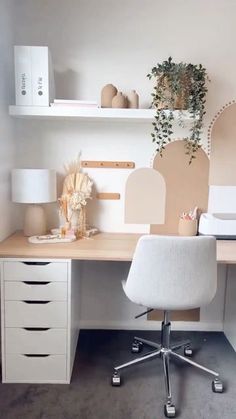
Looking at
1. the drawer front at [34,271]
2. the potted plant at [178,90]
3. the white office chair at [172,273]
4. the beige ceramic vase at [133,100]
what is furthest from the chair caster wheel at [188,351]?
the beige ceramic vase at [133,100]

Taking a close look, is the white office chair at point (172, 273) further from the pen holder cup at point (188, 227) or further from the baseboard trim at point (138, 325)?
the baseboard trim at point (138, 325)

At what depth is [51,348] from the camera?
1917 millimetres

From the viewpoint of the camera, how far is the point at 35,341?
75.1 inches

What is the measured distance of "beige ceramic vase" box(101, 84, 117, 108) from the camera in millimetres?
2166

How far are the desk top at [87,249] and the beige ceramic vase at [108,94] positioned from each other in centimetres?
87

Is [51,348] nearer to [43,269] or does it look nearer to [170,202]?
[43,269]

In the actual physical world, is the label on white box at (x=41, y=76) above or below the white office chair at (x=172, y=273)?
above

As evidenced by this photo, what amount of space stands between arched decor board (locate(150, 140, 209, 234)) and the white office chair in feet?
2.44

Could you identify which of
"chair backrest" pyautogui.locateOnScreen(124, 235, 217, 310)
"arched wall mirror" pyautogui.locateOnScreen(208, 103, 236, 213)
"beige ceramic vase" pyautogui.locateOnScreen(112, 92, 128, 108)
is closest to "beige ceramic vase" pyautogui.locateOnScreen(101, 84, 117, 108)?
"beige ceramic vase" pyautogui.locateOnScreen(112, 92, 128, 108)

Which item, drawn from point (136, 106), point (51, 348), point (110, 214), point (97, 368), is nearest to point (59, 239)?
point (110, 214)

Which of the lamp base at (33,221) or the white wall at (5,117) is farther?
the lamp base at (33,221)

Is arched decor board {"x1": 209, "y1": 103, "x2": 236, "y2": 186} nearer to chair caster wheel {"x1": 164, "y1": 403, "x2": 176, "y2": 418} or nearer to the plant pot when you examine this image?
the plant pot

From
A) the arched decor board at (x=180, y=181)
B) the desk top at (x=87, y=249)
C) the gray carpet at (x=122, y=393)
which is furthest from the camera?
the arched decor board at (x=180, y=181)

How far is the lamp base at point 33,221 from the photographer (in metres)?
2.25
